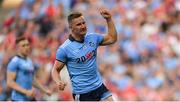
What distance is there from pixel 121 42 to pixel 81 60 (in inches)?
289

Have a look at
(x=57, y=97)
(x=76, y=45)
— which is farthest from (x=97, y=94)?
(x=57, y=97)

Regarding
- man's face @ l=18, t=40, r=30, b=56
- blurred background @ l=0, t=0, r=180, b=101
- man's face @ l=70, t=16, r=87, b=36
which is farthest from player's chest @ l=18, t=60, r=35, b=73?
blurred background @ l=0, t=0, r=180, b=101

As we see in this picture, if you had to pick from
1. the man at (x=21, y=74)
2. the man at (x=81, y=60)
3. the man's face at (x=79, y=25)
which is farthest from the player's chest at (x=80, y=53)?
the man at (x=21, y=74)

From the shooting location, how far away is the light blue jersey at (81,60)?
8.96m

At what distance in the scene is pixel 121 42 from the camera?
53.3 ft

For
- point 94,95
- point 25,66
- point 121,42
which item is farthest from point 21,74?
point 121,42

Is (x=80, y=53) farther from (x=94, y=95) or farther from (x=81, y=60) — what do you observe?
(x=94, y=95)

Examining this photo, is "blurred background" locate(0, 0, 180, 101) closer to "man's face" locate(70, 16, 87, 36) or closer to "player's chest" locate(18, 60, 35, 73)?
"player's chest" locate(18, 60, 35, 73)

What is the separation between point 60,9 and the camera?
17.5 m

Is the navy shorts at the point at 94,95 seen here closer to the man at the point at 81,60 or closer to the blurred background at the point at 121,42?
the man at the point at 81,60

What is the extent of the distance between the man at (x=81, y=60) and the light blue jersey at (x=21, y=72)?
2.25m

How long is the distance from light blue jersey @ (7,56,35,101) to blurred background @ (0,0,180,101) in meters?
2.99

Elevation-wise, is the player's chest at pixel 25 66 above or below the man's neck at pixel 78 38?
below

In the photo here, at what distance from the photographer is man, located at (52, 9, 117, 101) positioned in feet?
29.2
